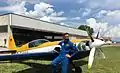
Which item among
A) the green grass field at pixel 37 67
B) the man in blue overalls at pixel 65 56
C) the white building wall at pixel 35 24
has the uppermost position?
the white building wall at pixel 35 24

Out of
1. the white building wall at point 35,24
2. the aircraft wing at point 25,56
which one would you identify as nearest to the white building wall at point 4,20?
the white building wall at point 35,24

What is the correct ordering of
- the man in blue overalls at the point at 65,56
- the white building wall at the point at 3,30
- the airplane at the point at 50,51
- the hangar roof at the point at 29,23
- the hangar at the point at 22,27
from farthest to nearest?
the white building wall at the point at 3,30
the hangar at the point at 22,27
the hangar roof at the point at 29,23
the airplane at the point at 50,51
the man in blue overalls at the point at 65,56

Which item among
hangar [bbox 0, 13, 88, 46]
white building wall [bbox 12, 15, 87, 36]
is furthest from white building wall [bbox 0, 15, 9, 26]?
white building wall [bbox 12, 15, 87, 36]

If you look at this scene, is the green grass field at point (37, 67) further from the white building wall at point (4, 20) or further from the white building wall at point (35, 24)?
the white building wall at point (35, 24)

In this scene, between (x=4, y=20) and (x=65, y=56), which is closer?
(x=65, y=56)

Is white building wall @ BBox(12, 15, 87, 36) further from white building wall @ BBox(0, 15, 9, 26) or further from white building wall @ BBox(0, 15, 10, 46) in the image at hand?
white building wall @ BBox(0, 15, 10, 46)

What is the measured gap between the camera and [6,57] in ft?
34.8

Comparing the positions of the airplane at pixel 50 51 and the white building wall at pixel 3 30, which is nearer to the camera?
the airplane at pixel 50 51

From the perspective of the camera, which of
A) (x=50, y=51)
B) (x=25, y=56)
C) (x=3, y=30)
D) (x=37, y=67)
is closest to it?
(x=25, y=56)

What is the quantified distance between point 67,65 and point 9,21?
140 feet

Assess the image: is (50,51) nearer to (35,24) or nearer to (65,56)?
(65,56)

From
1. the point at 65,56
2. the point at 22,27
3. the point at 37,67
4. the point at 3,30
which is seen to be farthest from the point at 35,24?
the point at 65,56

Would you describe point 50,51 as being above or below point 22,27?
below

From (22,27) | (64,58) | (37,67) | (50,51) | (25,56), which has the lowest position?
(37,67)
